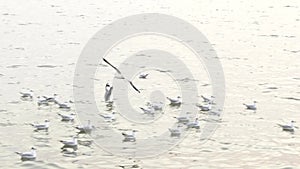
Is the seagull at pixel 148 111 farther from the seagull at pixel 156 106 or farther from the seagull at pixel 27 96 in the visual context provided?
the seagull at pixel 27 96

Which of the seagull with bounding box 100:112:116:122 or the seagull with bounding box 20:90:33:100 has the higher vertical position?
the seagull with bounding box 20:90:33:100

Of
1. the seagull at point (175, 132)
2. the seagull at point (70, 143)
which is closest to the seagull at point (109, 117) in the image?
the seagull at point (175, 132)

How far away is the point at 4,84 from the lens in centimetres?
3056

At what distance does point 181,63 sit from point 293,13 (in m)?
22.5

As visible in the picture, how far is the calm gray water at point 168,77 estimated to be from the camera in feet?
73.2

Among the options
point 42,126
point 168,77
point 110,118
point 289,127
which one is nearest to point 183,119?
point 110,118

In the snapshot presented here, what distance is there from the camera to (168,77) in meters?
34.0

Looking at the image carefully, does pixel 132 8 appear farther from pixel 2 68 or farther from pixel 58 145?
pixel 58 145

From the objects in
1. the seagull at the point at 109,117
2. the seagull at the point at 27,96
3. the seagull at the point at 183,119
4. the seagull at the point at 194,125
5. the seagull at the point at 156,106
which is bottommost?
the seagull at the point at 194,125

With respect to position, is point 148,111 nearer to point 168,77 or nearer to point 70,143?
point 70,143

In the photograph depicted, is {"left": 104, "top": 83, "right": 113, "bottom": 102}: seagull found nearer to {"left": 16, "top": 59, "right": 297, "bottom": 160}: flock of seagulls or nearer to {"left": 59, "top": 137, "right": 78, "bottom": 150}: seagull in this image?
{"left": 16, "top": 59, "right": 297, "bottom": 160}: flock of seagulls

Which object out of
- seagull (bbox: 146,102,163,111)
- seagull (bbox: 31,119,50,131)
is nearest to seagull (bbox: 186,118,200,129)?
seagull (bbox: 146,102,163,111)

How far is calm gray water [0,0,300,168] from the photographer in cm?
2230

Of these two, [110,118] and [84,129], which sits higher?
[110,118]
